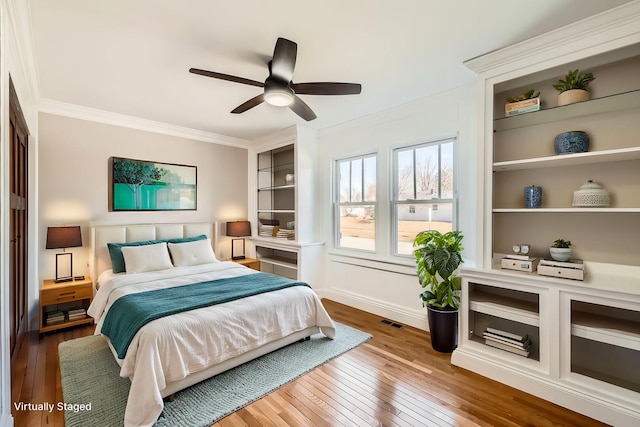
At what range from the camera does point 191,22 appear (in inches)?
A: 77.2

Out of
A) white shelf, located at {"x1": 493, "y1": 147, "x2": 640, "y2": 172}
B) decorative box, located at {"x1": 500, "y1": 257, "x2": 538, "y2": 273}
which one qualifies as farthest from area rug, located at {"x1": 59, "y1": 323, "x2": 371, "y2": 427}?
white shelf, located at {"x1": 493, "y1": 147, "x2": 640, "y2": 172}

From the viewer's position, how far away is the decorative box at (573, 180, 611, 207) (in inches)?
81.0

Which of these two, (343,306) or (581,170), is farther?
(343,306)

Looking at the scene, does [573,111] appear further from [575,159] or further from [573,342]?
[573,342]

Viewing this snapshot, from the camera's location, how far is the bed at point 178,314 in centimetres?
197

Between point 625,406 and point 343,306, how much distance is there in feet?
9.16

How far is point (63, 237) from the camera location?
127 inches

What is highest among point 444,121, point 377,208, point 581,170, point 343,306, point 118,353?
point 444,121

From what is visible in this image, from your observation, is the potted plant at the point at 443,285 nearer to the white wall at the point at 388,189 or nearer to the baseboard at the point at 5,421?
the white wall at the point at 388,189

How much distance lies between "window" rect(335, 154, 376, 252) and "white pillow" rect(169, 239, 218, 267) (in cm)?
191

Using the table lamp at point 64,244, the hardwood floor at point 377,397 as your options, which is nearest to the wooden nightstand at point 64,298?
the table lamp at point 64,244

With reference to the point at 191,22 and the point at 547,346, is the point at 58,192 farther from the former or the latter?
the point at 547,346

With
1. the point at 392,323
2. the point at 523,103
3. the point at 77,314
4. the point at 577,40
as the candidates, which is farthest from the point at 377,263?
the point at 77,314

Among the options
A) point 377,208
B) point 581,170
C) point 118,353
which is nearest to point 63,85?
point 118,353
